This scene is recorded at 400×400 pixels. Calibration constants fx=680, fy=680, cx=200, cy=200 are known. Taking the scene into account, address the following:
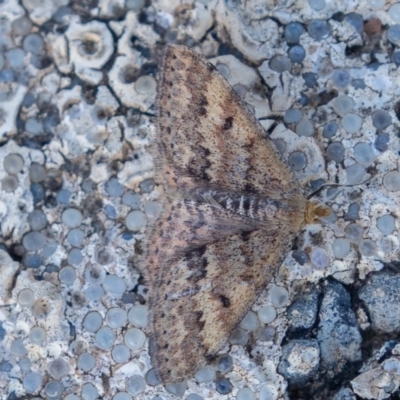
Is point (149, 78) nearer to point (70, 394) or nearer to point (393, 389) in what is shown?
point (70, 394)

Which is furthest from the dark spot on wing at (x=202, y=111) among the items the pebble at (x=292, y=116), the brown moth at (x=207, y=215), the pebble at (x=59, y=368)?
the pebble at (x=59, y=368)

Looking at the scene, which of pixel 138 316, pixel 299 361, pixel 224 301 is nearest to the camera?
pixel 224 301

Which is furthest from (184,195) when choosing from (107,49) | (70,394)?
(70,394)

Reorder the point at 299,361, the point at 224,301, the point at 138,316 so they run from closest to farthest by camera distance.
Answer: the point at 224,301
the point at 299,361
the point at 138,316

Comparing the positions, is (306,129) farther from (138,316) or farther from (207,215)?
(138,316)

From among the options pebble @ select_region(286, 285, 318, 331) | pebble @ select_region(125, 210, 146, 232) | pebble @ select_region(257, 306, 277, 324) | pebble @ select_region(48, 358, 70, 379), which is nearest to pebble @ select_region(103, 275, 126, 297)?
pebble @ select_region(125, 210, 146, 232)

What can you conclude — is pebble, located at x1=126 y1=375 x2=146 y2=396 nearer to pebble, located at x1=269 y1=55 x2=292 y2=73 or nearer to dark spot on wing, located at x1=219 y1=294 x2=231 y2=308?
dark spot on wing, located at x1=219 y1=294 x2=231 y2=308

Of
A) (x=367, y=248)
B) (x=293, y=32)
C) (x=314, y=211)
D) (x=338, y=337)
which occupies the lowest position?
(x=338, y=337)

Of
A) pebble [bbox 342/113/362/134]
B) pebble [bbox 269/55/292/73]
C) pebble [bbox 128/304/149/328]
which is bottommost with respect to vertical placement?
pebble [bbox 128/304/149/328]

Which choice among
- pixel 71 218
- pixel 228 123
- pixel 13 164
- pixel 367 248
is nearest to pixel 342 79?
pixel 228 123
